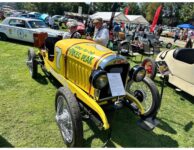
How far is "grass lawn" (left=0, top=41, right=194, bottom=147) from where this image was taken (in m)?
3.53

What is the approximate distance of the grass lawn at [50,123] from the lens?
353 cm

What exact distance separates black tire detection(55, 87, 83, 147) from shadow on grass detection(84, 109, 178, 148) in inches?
14.6

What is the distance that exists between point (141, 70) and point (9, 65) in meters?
5.11

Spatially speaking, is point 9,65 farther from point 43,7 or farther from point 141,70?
point 43,7

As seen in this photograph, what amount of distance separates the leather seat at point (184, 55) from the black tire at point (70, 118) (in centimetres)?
440

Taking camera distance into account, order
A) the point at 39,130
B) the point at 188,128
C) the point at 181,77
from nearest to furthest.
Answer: the point at 39,130, the point at 188,128, the point at 181,77

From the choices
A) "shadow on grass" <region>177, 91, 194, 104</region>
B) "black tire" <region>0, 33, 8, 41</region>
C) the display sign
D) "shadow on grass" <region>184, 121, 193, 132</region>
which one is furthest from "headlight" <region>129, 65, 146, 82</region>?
"black tire" <region>0, 33, 8, 41</region>

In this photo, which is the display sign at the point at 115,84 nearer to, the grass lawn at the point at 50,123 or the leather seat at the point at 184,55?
the grass lawn at the point at 50,123

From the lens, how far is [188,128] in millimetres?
4395

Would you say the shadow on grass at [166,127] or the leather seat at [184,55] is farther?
the leather seat at [184,55]

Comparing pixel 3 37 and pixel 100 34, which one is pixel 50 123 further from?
pixel 3 37

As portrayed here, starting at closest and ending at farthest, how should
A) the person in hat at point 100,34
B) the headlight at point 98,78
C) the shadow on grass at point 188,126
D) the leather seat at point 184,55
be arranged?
the headlight at point 98,78
the shadow on grass at point 188,126
the person in hat at point 100,34
the leather seat at point 184,55

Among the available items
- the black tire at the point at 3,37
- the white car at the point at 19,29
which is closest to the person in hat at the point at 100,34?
the white car at the point at 19,29

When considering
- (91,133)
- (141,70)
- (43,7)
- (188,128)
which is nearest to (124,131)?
(91,133)
